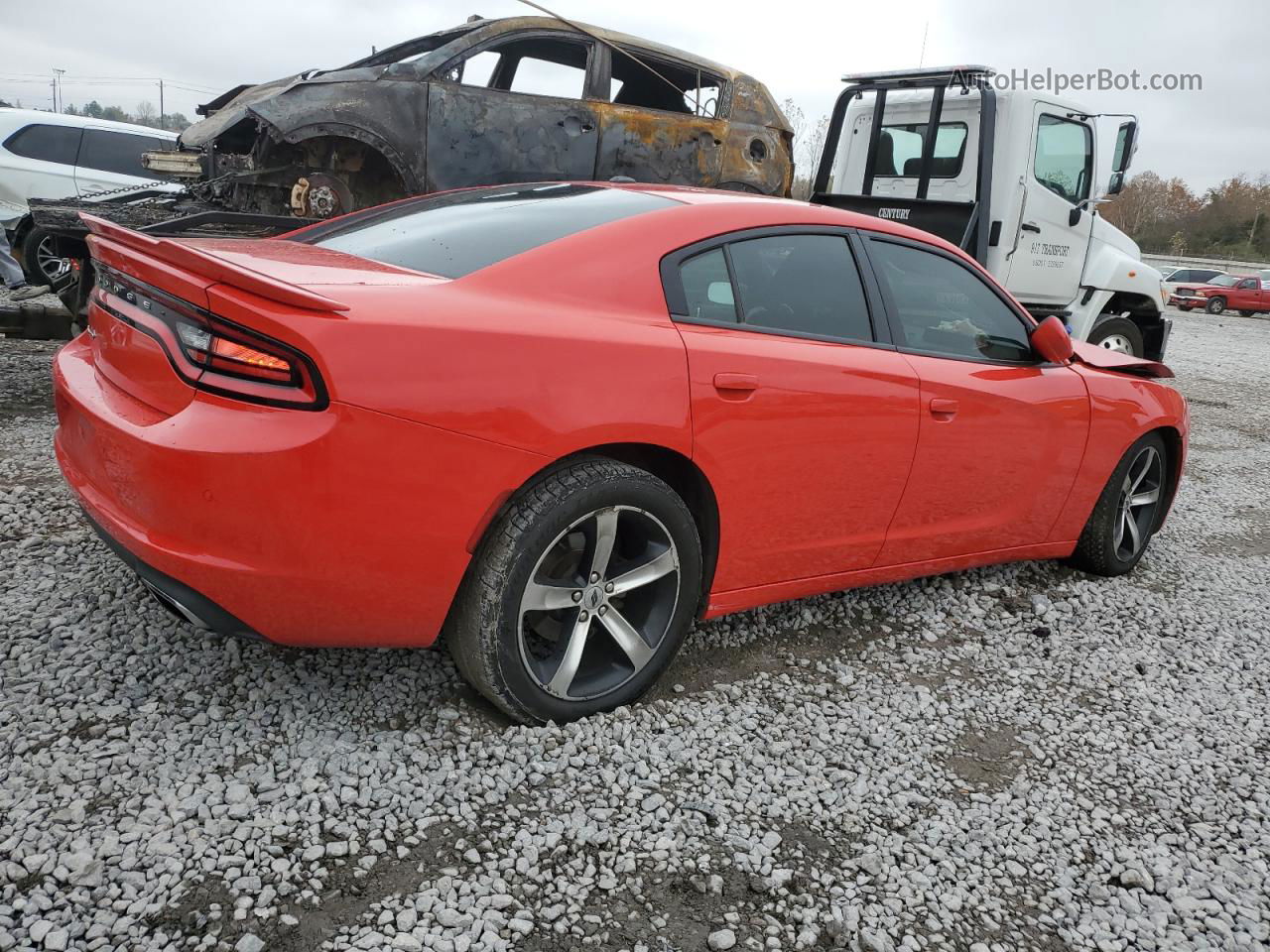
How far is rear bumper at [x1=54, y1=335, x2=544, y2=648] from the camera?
6.57 feet

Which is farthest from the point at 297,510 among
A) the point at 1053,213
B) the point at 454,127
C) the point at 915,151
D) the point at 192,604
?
the point at 1053,213

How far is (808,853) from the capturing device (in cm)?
222

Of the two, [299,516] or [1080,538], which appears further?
[1080,538]

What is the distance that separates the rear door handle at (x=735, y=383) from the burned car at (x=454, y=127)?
4.76 meters

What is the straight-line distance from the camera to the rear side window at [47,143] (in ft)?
30.8

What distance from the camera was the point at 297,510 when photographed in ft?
6.63

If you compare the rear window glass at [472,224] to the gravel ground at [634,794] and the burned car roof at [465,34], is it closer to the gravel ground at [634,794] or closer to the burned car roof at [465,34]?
the gravel ground at [634,794]

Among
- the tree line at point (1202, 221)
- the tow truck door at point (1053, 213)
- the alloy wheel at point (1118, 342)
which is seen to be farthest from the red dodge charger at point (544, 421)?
the tree line at point (1202, 221)

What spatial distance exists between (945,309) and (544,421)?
6.12 feet

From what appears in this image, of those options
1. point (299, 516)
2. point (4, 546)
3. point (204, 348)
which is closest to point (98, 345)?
point (204, 348)

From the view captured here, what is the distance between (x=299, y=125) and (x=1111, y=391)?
515cm

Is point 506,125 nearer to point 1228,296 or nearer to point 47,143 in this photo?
point 47,143

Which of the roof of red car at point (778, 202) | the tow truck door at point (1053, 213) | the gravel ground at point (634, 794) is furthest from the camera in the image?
the tow truck door at point (1053, 213)

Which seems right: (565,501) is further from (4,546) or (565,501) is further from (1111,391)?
(1111,391)
